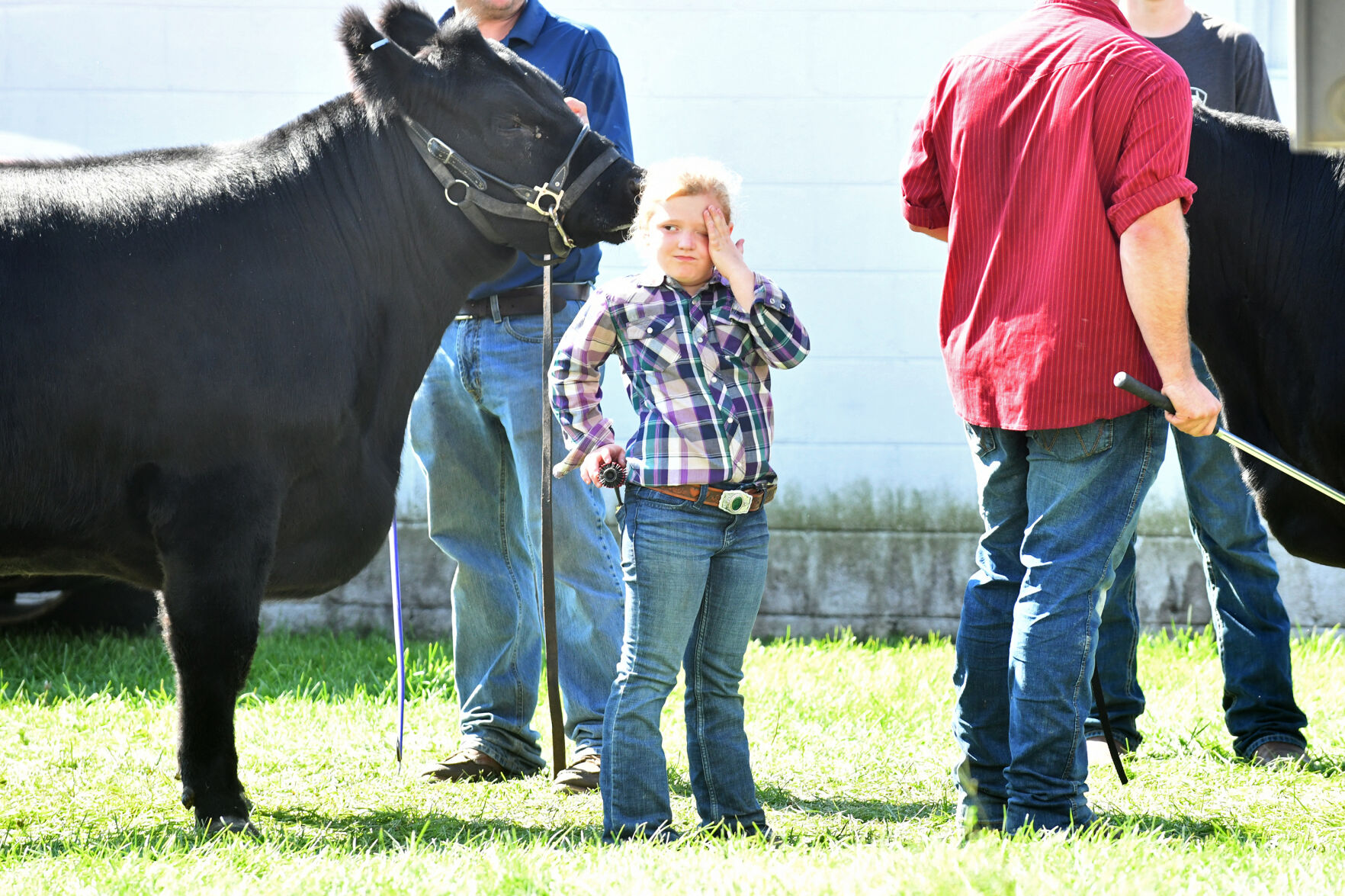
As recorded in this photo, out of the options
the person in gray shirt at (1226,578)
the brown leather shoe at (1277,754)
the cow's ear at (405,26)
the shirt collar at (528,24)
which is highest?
the shirt collar at (528,24)

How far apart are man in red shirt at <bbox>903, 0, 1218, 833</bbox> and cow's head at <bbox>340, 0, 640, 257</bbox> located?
35.3 inches

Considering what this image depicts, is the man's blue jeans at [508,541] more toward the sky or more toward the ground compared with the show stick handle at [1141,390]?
more toward the ground

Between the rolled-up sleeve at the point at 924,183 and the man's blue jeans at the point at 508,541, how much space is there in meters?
1.12

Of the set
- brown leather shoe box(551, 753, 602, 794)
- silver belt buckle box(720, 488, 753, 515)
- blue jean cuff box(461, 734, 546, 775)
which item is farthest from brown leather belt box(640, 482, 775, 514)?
blue jean cuff box(461, 734, 546, 775)

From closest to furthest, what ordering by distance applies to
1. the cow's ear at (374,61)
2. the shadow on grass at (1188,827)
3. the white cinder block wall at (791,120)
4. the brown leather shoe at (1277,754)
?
the shadow on grass at (1188,827), the cow's ear at (374,61), the brown leather shoe at (1277,754), the white cinder block wall at (791,120)

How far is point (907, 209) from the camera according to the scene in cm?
337

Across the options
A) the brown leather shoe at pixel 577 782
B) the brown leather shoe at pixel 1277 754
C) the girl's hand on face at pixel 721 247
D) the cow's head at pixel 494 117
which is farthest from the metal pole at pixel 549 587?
the brown leather shoe at pixel 1277 754

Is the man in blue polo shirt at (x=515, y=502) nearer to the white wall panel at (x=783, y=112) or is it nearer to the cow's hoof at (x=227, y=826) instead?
the cow's hoof at (x=227, y=826)

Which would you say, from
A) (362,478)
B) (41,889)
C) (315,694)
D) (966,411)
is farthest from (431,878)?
(315,694)

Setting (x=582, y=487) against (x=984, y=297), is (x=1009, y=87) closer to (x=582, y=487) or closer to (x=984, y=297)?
(x=984, y=297)

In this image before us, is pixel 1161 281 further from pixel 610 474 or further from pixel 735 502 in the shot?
pixel 610 474

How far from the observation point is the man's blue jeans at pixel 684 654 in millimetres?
2986

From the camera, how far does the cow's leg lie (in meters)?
A: 3.08

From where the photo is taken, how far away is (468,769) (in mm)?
3883
